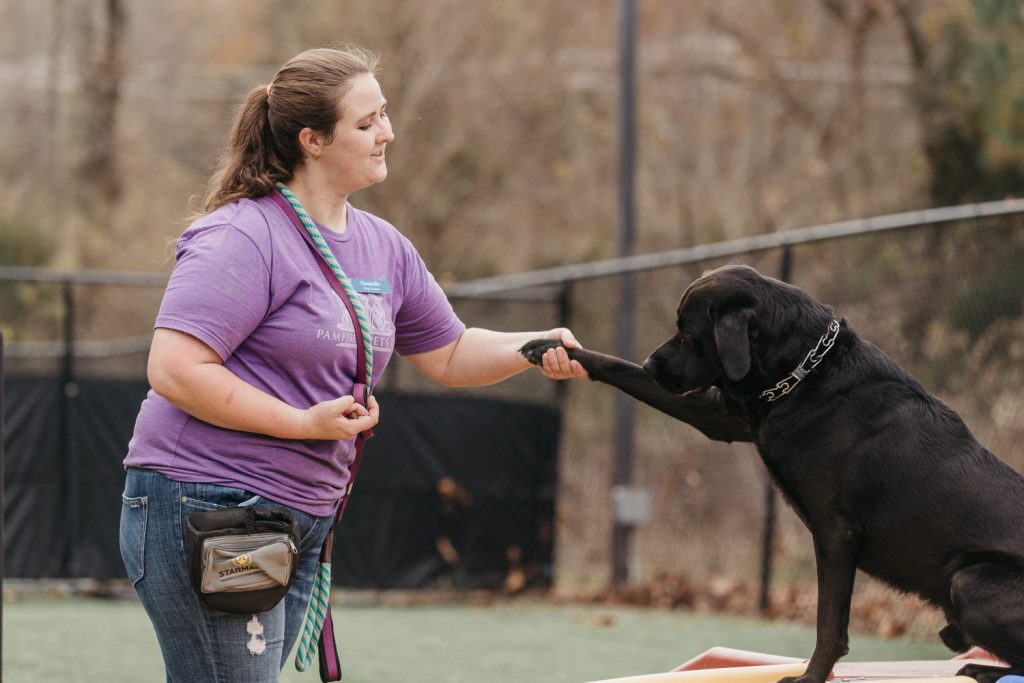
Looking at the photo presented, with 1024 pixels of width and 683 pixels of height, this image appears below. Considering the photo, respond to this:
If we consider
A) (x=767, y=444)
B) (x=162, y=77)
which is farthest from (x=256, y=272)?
(x=162, y=77)

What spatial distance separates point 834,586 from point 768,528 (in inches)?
192

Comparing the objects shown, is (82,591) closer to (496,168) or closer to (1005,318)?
(1005,318)

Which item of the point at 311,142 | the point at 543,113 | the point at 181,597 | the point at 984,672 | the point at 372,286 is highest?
the point at 543,113

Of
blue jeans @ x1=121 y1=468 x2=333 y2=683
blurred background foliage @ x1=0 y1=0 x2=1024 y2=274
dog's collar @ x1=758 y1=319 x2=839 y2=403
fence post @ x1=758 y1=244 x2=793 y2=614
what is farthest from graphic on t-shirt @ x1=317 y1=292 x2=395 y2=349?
blurred background foliage @ x1=0 y1=0 x2=1024 y2=274

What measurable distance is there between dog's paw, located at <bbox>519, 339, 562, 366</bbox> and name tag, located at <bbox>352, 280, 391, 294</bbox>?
0.49 m

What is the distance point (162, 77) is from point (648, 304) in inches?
541

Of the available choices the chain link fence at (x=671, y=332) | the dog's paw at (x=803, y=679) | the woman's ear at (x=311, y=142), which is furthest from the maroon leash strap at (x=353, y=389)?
the chain link fence at (x=671, y=332)

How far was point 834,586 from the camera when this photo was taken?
9.92ft

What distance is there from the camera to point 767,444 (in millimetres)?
3143

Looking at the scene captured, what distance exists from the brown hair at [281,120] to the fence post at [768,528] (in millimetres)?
4801

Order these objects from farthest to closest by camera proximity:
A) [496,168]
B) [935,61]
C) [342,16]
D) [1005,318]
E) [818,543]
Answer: [496,168], [342,16], [935,61], [1005,318], [818,543]

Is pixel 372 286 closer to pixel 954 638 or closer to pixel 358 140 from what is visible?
pixel 358 140

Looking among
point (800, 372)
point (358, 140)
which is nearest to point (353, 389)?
point (358, 140)

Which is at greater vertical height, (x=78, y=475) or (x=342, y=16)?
(x=342, y=16)
